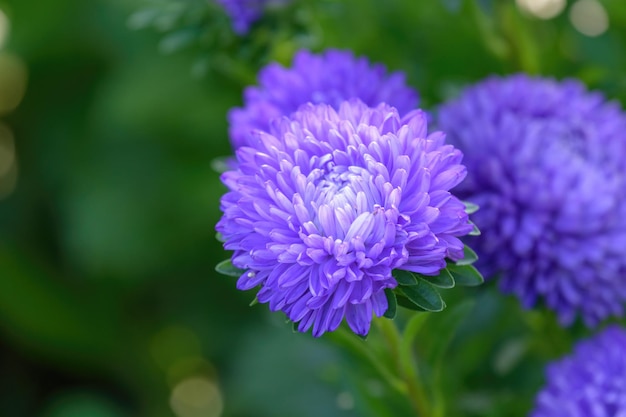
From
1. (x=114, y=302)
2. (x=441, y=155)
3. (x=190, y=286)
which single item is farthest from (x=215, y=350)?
(x=441, y=155)

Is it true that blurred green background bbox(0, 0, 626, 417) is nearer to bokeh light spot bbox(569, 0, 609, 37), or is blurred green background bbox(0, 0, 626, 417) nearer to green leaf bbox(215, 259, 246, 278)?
bokeh light spot bbox(569, 0, 609, 37)

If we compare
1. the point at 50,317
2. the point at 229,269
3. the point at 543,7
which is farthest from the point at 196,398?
the point at 229,269

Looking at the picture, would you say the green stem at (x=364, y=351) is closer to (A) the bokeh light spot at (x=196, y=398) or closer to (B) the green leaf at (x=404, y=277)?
(B) the green leaf at (x=404, y=277)

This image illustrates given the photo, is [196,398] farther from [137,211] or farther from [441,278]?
[441,278]

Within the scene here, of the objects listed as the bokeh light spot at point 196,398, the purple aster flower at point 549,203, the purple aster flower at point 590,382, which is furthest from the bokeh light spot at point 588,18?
the bokeh light spot at point 196,398

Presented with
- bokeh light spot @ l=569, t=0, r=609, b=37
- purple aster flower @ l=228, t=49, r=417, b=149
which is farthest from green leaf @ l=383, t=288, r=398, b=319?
bokeh light spot @ l=569, t=0, r=609, b=37
